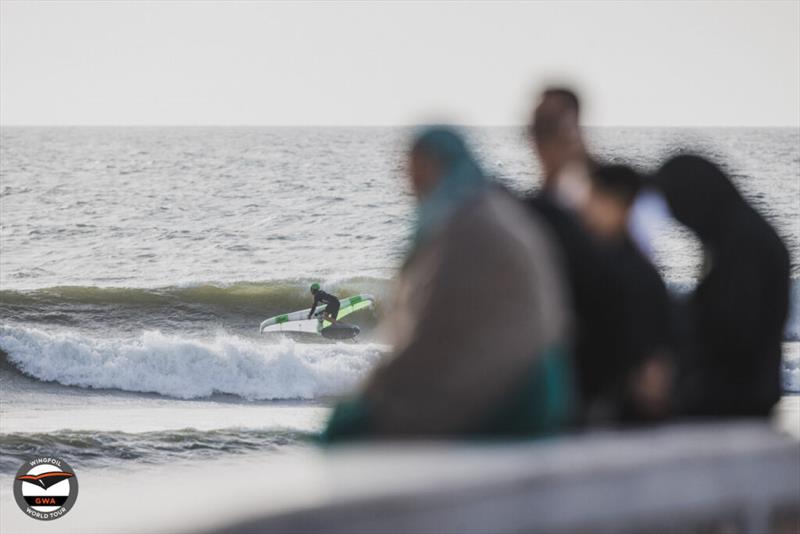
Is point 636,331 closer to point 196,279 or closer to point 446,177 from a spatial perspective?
point 446,177

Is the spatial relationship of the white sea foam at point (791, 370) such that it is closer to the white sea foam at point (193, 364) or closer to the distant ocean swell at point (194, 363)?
the distant ocean swell at point (194, 363)

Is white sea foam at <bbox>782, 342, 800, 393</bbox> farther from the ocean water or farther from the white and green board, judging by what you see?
the white and green board

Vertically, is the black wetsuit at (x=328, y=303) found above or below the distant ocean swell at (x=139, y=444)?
above

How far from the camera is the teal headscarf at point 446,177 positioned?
2.66 meters

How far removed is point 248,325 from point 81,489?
43.0 feet

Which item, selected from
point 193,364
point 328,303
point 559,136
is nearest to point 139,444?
point 193,364

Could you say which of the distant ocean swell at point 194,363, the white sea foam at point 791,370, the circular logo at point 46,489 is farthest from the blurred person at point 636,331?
the distant ocean swell at point 194,363

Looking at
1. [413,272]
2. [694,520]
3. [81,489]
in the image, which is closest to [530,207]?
[413,272]

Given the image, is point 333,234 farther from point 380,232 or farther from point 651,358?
point 651,358

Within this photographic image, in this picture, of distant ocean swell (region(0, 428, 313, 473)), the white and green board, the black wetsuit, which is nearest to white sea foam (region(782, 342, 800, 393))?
distant ocean swell (region(0, 428, 313, 473))

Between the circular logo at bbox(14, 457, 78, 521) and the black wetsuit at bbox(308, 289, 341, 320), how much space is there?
11.8m

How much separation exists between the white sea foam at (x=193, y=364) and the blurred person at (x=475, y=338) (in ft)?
57.4

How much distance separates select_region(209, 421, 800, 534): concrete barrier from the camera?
62.2 inches

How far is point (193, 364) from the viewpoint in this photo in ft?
71.6
